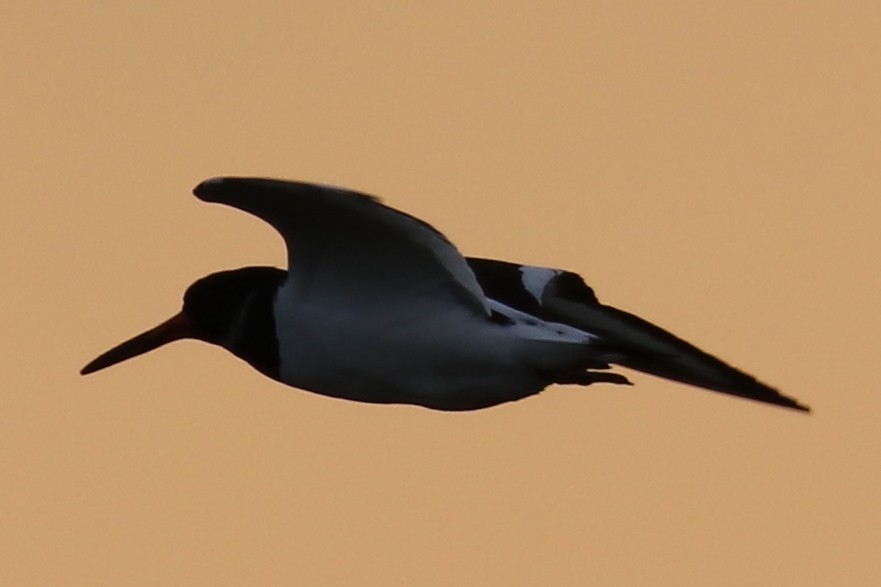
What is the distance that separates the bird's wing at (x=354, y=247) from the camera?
245 inches

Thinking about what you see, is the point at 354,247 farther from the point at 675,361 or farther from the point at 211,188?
the point at 675,361

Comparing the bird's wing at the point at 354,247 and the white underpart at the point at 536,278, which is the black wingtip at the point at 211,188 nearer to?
the bird's wing at the point at 354,247

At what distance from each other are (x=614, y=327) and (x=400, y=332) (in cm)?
108

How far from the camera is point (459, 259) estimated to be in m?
6.59

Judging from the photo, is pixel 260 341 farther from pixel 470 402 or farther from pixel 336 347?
pixel 470 402

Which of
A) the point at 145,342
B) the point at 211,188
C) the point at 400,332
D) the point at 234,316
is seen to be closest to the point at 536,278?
the point at 400,332

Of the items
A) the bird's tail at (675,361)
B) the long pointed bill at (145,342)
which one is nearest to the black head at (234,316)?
the long pointed bill at (145,342)

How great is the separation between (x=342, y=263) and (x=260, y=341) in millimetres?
624

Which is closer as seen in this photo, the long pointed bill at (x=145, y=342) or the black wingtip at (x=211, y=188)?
the black wingtip at (x=211, y=188)

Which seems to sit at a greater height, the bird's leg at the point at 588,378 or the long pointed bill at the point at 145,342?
the bird's leg at the point at 588,378

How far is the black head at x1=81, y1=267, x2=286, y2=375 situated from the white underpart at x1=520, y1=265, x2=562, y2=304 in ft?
4.04

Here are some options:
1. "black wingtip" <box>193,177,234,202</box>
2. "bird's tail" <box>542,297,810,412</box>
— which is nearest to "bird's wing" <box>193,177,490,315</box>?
"black wingtip" <box>193,177,234,202</box>

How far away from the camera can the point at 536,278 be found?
7910 millimetres

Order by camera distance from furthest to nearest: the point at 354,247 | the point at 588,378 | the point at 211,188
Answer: the point at 588,378 < the point at 354,247 < the point at 211,188
